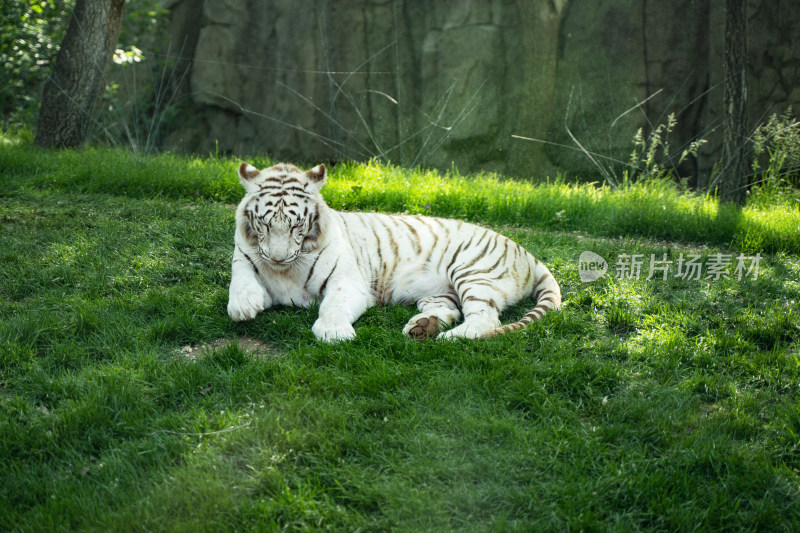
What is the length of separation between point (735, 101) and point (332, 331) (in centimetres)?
543

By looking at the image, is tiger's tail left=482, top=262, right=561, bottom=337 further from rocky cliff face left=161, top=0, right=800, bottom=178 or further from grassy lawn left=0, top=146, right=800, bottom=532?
rocky cliff face left=161, top=0, right=800, bottom=178

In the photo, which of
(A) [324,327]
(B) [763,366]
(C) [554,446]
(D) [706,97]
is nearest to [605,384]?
(C) [554,446]

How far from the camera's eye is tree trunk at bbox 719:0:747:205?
7.08 meters

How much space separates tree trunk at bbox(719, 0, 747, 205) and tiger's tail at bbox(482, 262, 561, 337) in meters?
3.56

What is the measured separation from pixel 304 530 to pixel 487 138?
7643mm

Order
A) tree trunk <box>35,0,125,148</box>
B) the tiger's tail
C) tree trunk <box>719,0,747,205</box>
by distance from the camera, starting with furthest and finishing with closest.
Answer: tree trunk <box>35,0,125,148</box>, tree trunk <box>719,0,747,205</box>, the tiger's tail

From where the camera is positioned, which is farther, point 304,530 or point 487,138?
point 487,138

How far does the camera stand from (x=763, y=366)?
370cm

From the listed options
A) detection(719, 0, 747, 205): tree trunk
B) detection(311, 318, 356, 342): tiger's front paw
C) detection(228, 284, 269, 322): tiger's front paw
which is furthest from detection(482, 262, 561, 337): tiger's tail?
detection(719, 0, 747, 205): tree trunk

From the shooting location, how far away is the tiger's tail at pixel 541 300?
4039 millimetres

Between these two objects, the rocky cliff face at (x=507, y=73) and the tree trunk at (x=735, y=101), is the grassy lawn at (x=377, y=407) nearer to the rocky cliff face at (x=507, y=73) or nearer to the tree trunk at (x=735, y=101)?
the tree trunk at (x=735, y=101)

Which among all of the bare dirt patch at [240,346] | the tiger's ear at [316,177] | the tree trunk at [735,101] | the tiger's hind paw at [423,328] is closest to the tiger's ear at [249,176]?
the tiger's ear at [316,177]

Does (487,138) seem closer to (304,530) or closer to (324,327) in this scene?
(324,327)

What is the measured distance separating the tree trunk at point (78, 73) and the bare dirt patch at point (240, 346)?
509cm
